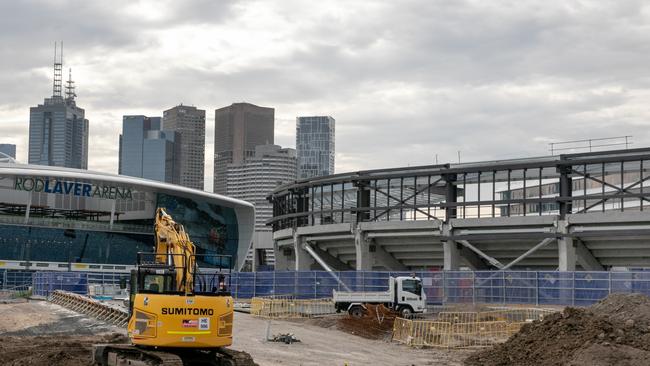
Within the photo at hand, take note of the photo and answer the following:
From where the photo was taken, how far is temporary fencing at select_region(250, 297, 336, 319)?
46.8 metres

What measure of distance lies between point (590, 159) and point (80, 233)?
6922 cm

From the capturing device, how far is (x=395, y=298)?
150 ft

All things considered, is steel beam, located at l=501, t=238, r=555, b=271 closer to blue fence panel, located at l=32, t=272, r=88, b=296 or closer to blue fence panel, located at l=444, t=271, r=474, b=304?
blue fence panel, located at l=444, t=271, r=474, b=304

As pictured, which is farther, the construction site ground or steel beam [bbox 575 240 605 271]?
steel beam [bbox 575 240 605 271]

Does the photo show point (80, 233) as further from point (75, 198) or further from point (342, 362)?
point (342, 362)

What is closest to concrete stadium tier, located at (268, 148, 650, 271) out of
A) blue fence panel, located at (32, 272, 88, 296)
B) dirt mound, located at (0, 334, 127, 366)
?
blue fence panel, located at (32, 272, 88, 296)

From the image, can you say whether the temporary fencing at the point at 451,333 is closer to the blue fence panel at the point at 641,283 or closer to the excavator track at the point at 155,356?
the blue fence panel at the point at 641,283

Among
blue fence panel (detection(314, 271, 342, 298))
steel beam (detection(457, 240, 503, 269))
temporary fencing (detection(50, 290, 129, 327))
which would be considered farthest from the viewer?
steel beam (detection(457, 240, 503, 269))

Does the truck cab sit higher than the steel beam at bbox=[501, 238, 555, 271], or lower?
lower

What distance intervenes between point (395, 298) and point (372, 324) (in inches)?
195

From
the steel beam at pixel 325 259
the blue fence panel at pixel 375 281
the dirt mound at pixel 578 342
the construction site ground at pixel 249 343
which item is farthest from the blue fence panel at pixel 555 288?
the steel beam at pixel 325 259

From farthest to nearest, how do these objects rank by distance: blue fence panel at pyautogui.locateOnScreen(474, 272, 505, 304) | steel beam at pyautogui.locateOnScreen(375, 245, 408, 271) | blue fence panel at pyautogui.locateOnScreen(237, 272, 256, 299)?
steel beam at pyautogui.locateOnScreen(375, 245, 408, 271), blue fence panel at pyautogui.locateOnScreen(237, 272, 256, 299), blue fence panel at pyautogui.locateOnScreen(474, 272, 505, 304)

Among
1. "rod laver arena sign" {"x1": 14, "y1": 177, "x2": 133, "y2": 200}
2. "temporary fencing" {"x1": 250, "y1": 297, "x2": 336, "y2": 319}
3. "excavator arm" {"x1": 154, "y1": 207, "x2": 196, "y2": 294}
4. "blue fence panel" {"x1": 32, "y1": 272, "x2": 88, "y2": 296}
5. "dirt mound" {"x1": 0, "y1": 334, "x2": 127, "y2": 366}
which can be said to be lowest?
"dirt mound" {"x1": 0, "y1": 334, "x2": 127, "y2": 366}

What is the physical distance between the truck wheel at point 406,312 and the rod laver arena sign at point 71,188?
65354 millimetres
